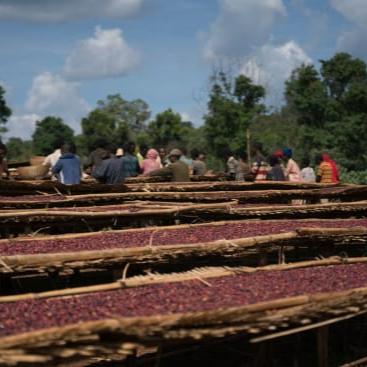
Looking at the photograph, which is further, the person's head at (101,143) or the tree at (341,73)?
the tree at (341,73)

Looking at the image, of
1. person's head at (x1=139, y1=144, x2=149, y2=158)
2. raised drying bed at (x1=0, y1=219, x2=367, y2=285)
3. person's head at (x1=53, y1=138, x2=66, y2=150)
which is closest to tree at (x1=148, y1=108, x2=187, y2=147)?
person's head at (x1=139, y1=144, x2=149, y2=158)

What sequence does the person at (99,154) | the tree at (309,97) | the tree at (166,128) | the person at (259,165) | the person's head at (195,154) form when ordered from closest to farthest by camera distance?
the person at (99,154), the person at (259,165), the person's head at (195,154), the tree at (309,97), the tree at (166,128)

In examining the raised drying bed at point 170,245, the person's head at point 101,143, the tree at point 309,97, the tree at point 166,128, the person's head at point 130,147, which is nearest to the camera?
the raised drying bed at point 170,245

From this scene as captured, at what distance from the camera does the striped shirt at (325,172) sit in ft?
39.5

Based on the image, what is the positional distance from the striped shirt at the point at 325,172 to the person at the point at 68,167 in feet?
14.8

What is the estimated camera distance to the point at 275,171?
12.0 meters

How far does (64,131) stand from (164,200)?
5548cm

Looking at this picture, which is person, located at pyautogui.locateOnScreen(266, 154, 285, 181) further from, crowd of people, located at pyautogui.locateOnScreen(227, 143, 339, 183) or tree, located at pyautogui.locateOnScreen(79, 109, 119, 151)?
tree, located at pyautogui.locateOnScreen(79, 109, 119, 151)

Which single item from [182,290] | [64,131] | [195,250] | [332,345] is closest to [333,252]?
[332,345]

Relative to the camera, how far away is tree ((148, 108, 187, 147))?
43375 millimetres

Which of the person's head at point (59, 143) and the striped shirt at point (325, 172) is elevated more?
the person's head at point (59, 143)

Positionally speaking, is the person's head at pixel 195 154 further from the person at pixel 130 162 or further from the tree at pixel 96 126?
the tree at pixel 96 126

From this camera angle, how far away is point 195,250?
16.5 feet

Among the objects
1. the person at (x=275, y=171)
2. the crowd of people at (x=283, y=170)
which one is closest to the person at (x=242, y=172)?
the crowd of people at (x=283, y=170)
